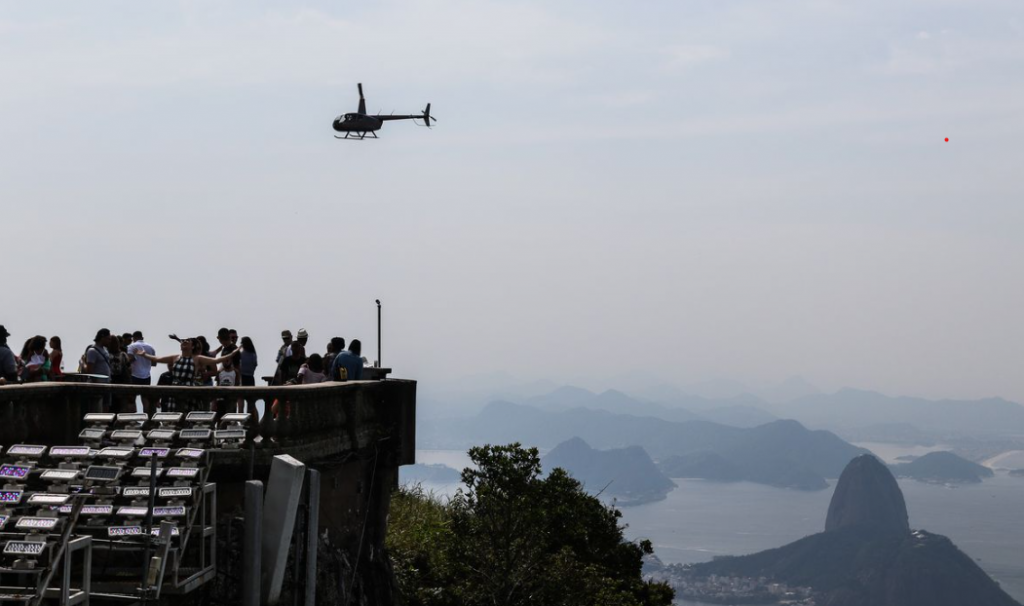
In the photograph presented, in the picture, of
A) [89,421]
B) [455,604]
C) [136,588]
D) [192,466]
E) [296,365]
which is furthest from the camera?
[455,604]

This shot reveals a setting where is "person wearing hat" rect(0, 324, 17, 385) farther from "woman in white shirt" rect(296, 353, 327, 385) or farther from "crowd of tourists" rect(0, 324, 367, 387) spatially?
"woman in white shirt" rect(296, 353, 327, 385)

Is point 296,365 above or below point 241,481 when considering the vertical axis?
above

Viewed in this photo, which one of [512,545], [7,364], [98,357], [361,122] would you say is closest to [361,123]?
[361,122]

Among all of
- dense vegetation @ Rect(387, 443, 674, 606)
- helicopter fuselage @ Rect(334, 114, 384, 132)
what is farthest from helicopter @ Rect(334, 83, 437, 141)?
dense vegetation @ Rect(387, 443, 674, 606)

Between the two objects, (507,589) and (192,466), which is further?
(507,589)

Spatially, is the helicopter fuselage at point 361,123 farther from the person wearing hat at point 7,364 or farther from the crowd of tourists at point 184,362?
the person wearing hat at point 7,364

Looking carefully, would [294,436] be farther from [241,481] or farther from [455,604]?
[455,604]

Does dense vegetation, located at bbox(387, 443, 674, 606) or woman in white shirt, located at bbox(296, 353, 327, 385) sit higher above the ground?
woman in white shirt, located at bbox(296, 353, 327, 385)

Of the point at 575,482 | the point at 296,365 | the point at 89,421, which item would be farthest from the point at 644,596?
the point at 89,421
